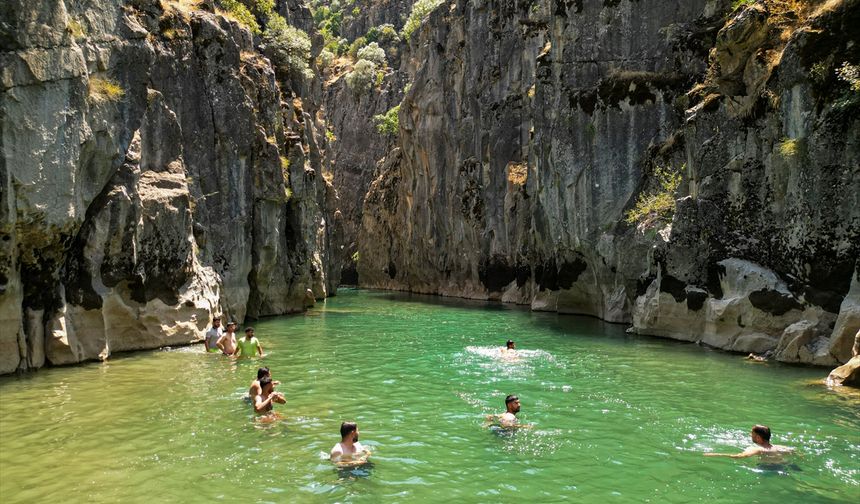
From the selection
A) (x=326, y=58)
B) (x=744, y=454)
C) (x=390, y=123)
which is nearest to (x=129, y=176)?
(x=744, y=454)

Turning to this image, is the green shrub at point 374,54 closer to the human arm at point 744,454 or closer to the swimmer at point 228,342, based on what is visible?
the swimmer at point 228,342

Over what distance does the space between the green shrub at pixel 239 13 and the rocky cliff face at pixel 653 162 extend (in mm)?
15303

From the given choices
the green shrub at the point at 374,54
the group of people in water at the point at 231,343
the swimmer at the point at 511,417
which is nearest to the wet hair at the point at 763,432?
the swimmer at the point at 511,417

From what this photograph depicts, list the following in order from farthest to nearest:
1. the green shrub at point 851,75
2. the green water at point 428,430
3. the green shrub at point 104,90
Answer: the green shrub at point 104,90, the green shrub at point 851,75, the green water at point 428,430

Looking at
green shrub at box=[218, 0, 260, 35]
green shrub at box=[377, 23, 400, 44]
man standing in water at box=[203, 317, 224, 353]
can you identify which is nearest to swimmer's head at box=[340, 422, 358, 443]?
man standing in water at box=[203, 317, 224, 353]

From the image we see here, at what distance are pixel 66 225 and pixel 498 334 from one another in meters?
15.9

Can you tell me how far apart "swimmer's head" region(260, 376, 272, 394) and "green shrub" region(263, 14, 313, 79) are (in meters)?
28.1

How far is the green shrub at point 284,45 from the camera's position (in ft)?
118

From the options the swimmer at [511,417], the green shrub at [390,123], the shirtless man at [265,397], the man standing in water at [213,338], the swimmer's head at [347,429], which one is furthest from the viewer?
the green shrub at [390,123]

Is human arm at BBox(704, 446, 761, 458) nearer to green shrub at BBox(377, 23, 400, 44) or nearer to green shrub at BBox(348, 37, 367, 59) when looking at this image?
green shrub at BBox(377, 23, 400, 44)

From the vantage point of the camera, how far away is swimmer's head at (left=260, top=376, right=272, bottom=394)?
38.7 ft

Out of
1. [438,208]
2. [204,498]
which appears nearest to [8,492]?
[204,498]

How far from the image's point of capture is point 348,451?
9.23 meters

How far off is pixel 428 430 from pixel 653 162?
20914mm
